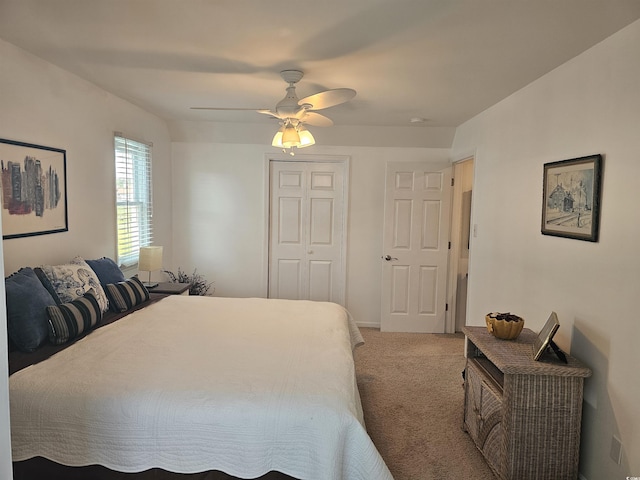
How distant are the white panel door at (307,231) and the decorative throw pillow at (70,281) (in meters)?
2.51

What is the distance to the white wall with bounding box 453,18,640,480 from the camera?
2057mm

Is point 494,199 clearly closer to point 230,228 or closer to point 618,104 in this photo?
point 618,104

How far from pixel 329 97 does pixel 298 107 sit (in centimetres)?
29

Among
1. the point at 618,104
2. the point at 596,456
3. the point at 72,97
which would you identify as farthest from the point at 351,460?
the point at 72,97

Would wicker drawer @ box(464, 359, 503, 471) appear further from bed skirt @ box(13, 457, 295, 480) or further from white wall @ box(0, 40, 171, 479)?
white wall @ box(0, 40, 171, 479)

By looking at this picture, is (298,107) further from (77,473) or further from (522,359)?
(77,473)

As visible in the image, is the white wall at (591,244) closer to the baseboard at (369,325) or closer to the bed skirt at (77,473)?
the bed skirt at (77,473)

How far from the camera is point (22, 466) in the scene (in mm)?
1911

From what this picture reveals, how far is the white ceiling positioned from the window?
2.27 feet

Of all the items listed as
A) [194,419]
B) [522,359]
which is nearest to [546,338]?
[522,359]

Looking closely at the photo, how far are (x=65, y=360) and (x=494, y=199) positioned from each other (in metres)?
3.29

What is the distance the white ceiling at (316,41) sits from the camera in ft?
6.42

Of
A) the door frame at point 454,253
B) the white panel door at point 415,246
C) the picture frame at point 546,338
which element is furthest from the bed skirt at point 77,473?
the door frame at point 454,253

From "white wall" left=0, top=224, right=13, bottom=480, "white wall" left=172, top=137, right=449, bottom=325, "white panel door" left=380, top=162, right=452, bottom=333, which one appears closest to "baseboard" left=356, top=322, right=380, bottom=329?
"white wall" left=172, top=137, right=449, bottom=325
